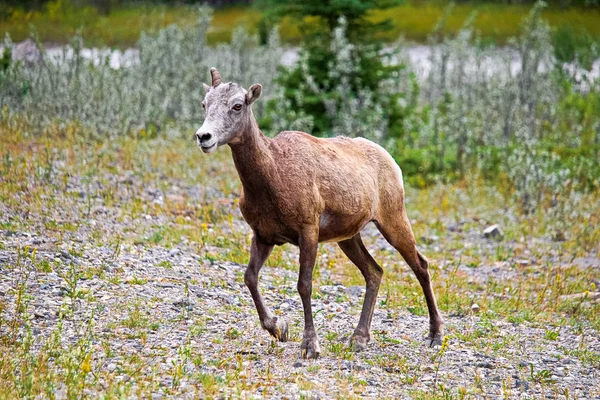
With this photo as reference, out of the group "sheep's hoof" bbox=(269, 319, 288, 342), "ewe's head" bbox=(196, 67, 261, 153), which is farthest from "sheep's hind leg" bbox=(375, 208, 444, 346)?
"ewe's head" bbox=(196, 67, 261, 153)

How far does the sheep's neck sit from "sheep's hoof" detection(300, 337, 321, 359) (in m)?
1.32

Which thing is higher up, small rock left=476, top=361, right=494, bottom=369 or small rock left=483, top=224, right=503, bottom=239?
small rock left=476, top=361, right=494, bottom=369

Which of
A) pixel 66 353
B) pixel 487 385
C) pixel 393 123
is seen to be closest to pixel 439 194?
pixel 393 123

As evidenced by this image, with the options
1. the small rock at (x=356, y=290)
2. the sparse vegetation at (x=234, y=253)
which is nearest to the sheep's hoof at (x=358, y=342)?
the sparse vegetation at (x=234, y=253)

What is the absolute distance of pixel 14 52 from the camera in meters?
16.0

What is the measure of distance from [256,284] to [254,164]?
108cm

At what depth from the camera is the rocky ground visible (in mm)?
6320

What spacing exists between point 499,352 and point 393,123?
9234mm

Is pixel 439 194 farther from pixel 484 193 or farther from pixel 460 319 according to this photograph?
pixel 460 319

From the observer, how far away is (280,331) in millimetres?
7289

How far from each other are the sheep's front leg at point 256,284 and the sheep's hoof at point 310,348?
1.04ft

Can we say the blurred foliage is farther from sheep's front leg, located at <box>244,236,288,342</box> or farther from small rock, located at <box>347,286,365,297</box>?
sheep's front leg, located at <box>244,236,288,342</box>

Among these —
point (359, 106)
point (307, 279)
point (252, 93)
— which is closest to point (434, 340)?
point (307, 279)

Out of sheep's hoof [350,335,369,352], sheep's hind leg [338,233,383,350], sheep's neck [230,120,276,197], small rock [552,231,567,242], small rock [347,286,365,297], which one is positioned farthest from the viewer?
small rock [552,231,567,242]
